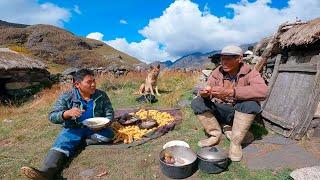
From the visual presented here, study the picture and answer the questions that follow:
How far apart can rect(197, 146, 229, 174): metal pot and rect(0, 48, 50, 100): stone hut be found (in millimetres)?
11443

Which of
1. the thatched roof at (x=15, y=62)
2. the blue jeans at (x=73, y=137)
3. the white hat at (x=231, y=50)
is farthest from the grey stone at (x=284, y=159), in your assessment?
the thatched roof at (x=15, y=62)

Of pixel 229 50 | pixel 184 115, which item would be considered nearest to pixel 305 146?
pixel 229 50

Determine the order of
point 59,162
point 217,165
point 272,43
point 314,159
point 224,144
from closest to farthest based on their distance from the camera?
point 217,165 < point 314,159 < point 59,162 < point 224,144 < point 272,43

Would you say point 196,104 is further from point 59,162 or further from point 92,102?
point 59,162

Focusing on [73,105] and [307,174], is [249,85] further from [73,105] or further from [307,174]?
[73,105]

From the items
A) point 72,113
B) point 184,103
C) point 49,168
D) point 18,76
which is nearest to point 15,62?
point 18,76

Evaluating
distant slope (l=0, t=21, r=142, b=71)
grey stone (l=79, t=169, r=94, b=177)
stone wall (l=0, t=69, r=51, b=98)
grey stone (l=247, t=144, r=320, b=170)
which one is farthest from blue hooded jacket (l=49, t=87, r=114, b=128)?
distant slope (l=0, t=21, r=142, b=71)

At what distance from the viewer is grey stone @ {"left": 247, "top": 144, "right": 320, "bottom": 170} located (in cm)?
479

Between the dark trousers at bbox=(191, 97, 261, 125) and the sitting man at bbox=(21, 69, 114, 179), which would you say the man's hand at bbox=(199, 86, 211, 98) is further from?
the sitting man at bbox=(21, 69, 114, 179)

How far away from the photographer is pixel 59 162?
5.26 metres

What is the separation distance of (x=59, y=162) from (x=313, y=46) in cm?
495

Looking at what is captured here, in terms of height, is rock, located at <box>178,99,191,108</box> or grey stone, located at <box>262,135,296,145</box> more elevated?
rock, located at <box>178,99,191,108</box>

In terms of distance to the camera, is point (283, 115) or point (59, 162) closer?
point (59, 162)

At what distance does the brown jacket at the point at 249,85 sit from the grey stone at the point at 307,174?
125 centimetres
